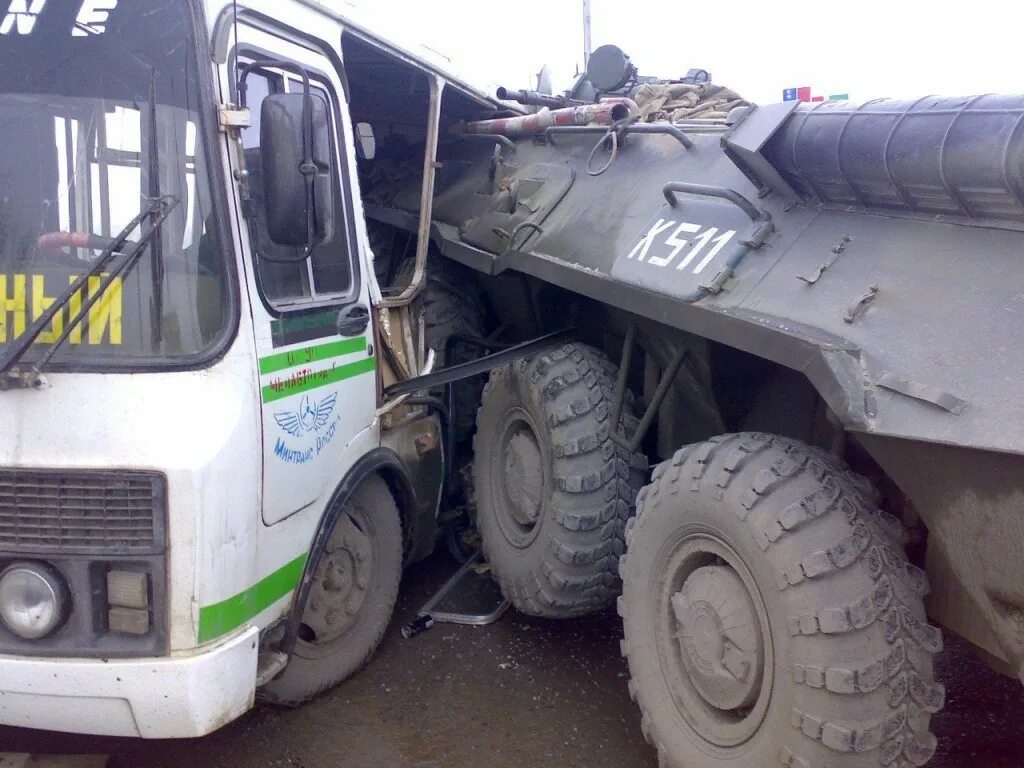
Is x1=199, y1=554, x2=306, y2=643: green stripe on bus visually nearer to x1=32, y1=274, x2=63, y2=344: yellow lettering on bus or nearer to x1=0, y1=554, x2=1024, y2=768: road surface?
x1=0, y1=554, x2=1024, y2=768: road surface

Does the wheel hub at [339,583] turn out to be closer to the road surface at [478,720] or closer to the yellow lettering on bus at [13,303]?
the road surface at [478,720]

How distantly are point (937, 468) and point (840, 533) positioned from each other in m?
0.35

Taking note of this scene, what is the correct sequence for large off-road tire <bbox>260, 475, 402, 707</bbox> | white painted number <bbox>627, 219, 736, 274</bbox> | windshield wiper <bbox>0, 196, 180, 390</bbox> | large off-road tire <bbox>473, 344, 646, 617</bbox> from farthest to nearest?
large off-road tire <bbox>473, 344, 646, 617</bbox>, large off-road tire <bbox>260, 475, 402, 707</bbox>, white painted number <bbox>627, 219, 736, 274</bbox>, windshield wiper <bbox>0, 196, 180, 390</bbox>

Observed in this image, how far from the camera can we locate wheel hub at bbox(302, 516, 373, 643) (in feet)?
11.1

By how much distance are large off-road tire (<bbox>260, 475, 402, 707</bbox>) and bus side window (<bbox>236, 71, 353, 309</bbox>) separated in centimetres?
79

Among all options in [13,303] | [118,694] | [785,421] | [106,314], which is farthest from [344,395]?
[785,421]

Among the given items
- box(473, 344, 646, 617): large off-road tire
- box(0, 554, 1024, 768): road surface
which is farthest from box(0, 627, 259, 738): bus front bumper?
box(473, 344, 646, 617): large off-road tire

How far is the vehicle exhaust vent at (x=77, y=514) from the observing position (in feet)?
8.09

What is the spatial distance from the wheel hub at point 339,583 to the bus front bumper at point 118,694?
76 cm

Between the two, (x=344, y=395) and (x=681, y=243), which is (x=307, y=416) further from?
(x=681, y=243)

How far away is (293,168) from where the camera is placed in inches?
104

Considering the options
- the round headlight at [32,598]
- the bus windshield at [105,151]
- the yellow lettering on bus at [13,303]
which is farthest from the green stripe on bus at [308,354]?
the round headlight at [32,598]

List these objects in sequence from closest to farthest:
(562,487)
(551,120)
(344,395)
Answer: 1. (344,395)
2. (562,487)
3. (551,120)

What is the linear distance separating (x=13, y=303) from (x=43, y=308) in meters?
0.09
